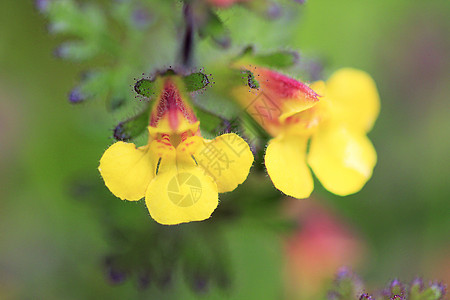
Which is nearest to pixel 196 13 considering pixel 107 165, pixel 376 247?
pixel 107 165

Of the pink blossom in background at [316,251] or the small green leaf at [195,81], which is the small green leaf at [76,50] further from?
the pink blossom in background at [316,251]

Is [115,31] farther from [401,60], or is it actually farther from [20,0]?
[401,60]

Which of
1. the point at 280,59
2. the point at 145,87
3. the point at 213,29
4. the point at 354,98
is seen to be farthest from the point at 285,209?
the point at 145,87

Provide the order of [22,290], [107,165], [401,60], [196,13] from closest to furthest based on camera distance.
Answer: [107,165]
[196,13]
[22,290]
[401,60]

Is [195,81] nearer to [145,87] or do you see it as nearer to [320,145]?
[145,87]

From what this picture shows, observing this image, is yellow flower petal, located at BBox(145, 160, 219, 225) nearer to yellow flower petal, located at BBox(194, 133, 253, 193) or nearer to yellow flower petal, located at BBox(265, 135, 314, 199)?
yellow flower petal, located at BBox(194, 133, 253, 193)

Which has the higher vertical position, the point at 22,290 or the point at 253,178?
the point at 253,178

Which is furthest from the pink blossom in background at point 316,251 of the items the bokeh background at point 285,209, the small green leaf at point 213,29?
the small green leaf at point 213,29
